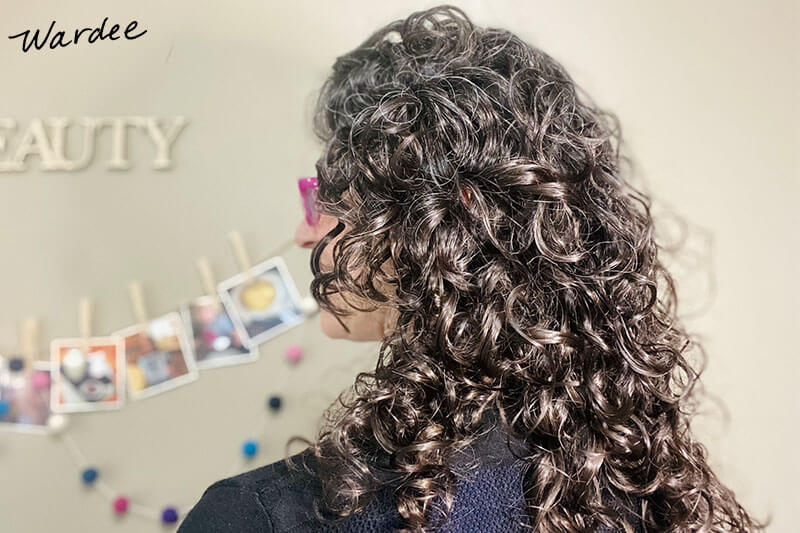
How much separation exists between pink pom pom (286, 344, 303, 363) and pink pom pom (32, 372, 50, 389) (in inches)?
13.3

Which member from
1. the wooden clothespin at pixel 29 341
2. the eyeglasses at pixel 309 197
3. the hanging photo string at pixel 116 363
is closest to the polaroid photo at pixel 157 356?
the hanging photo string at pixel 116 363

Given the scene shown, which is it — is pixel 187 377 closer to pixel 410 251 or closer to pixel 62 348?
pixel 62 348

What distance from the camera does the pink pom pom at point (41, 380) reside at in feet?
2.98

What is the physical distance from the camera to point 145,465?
0.96 metres

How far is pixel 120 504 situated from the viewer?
37.3 inches

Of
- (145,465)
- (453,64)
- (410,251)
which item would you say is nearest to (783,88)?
(453,64)

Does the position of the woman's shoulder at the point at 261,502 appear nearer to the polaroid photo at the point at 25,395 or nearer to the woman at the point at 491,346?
the woman at the point at 491,346

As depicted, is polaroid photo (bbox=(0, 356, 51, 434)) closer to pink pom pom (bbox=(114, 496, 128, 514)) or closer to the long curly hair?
pink pom pom (bbox=(114, 496, 128, 514))

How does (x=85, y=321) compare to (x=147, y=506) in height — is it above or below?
above

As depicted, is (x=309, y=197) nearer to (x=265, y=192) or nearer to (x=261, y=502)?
(x=265, y=192)

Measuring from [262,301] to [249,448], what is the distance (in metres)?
0.23

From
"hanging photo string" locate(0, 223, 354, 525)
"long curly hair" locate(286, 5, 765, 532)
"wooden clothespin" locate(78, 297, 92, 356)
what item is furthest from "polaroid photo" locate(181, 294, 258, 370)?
"long curly hair" locate(286, 5, 765, 532)

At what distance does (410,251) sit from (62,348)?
53cm

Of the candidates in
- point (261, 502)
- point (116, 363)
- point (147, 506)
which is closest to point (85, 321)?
point (116, 363)
